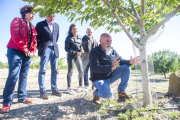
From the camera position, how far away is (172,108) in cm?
191

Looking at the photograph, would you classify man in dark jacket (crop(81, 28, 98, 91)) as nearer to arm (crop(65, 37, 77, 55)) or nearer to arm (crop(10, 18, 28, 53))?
arm (crop(65, 37, 77, 55))

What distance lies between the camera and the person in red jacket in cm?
213

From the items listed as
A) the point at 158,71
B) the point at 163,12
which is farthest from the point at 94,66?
the point at 158,71

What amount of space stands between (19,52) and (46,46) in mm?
636

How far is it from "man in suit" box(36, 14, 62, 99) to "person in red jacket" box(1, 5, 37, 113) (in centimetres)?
25

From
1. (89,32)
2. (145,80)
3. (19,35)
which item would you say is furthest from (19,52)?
(145,80)

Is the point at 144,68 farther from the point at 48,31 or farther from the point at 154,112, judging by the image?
the point at 48,31

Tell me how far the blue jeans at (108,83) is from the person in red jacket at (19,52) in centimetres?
155

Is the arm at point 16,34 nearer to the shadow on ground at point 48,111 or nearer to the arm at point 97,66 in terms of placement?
the shadow on ground at point 48,111

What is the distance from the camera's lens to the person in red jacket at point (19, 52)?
213 cm

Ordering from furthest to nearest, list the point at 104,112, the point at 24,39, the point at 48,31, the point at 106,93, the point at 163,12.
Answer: the point at 48,31 → the point at 24,39 → the point at 106,93 → the point at 104,112 → the point at 163,12

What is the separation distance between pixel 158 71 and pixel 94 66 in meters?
10.4

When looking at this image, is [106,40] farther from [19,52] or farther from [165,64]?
[165,64]

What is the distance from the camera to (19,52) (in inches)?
89.6
